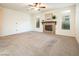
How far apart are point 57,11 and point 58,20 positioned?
0.77 meters

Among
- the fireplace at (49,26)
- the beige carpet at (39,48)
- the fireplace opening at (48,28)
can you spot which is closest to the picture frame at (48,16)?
the fireplace at (49,26)

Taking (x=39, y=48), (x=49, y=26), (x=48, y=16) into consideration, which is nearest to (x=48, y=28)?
(x=49, y=26)

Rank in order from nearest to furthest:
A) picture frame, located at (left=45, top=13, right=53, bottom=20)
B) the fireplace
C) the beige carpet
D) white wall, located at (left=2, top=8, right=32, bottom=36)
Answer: the beige carpet → white wall, located at (left=2, top=8, right=32, bottom=36) → the fireplace → picture frame, located at (left=45, top=13, right=53, bottom=20)

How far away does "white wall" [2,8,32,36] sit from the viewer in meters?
7.85

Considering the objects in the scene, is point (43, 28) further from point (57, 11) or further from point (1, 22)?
point (1, 22)

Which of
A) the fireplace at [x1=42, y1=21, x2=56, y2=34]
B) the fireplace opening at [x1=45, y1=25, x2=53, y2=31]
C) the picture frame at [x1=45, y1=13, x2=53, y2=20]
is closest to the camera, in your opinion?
the fireplace at [x1=42, y1=21, x2=56, y2=34]

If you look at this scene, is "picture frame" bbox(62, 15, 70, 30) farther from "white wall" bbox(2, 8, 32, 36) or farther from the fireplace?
"white wall" bbox(2, 8, 32, 36)

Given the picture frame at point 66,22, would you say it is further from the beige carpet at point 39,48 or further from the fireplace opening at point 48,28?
the beige carpet at point 39,48

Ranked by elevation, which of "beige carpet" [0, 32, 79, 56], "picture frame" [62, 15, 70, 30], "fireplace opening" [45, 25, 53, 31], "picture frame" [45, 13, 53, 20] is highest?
"picture frame" [45, 13, 53, 20]

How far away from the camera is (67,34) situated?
7.74 meters

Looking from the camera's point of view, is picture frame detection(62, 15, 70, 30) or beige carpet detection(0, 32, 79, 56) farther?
picture frame detection(62, 15, 70, 30)

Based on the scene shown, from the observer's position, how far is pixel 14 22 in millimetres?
8898

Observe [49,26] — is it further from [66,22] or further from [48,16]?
[66,22]

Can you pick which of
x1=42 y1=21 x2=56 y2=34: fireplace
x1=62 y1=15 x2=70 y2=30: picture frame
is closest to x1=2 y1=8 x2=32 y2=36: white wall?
x1=42 y1=21 x2=56 y2=34: fireplace
